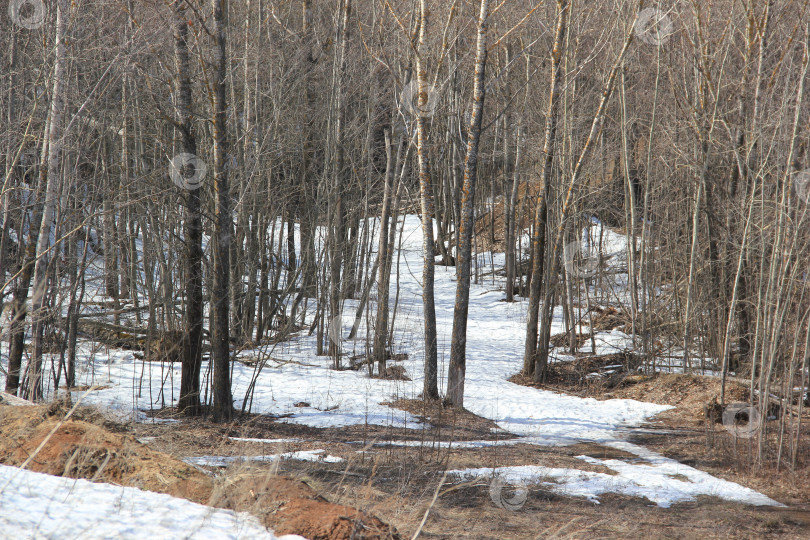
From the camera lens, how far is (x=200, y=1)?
29.5 feet

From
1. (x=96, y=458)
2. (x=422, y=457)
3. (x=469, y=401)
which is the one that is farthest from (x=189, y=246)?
(x=469, y=401)

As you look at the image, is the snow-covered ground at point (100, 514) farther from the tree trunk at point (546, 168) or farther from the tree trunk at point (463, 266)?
the tree trunk at point (546, 168)

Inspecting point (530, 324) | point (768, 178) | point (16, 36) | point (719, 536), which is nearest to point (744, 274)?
point (768, 178)

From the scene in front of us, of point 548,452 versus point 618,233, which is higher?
point 618,233

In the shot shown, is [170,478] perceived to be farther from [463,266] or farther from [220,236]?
[463,266]

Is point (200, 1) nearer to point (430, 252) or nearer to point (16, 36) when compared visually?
point (16, 36)

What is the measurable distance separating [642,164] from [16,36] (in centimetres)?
1958

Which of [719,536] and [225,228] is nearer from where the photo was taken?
[719,536]

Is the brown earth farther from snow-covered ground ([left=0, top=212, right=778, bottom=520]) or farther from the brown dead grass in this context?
the brown dead grass

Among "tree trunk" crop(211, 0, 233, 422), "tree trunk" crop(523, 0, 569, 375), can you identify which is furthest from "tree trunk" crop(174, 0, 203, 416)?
"tree trunk" crop(523, 0, 569, 375)


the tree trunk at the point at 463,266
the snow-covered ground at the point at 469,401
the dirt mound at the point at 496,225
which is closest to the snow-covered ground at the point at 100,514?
the snow-covered ground at the point at 469,401

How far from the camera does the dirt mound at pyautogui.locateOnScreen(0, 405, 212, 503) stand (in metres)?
4.41

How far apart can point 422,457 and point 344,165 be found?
1193 centimetres

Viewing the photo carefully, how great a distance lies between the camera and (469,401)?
11641 mm
